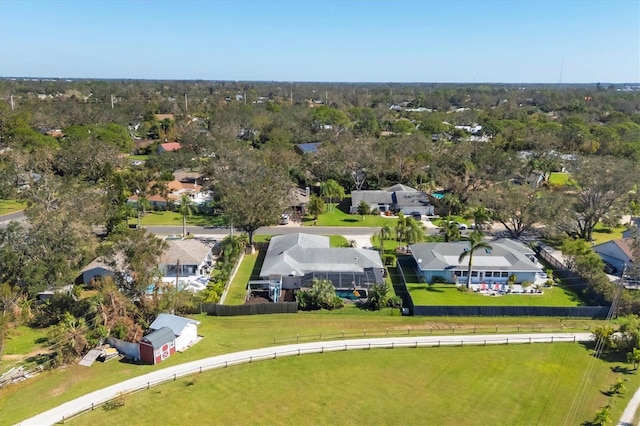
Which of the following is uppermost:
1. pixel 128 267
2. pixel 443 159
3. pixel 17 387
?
pixel 443 159

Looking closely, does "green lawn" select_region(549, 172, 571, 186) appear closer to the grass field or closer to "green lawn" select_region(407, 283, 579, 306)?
"green lawn" select_region(407, 283, 579, 306)

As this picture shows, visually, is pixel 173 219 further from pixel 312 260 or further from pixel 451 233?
pixel 451 233

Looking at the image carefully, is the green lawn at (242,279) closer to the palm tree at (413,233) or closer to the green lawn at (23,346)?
the green lawn at (23,346)

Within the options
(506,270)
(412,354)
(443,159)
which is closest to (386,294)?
(412,354)

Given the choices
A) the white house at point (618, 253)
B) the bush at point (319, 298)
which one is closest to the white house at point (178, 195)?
the bush at point (319, 298)

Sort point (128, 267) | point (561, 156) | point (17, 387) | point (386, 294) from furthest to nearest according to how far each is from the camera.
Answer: point (561, 156)
point (386, 294)
point (128, 267)
point (17, 387)

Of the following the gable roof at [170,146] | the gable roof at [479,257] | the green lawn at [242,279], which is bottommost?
the green lawn at [242,279]

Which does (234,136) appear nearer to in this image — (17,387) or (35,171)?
(35,171)
